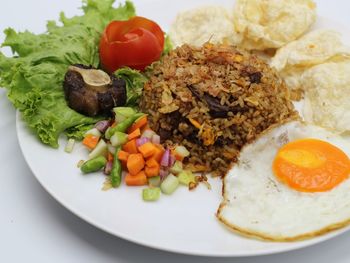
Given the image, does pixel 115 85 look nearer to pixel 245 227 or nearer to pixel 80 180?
pixel 80 180

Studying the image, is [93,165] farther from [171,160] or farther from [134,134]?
[171,160]

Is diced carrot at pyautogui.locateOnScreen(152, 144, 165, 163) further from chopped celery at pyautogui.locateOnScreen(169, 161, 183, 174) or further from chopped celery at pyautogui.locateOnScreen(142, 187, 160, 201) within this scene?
chopped celery at pyautogui.locateOnScreen(142, 187, 160, 201)

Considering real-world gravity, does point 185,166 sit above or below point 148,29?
below

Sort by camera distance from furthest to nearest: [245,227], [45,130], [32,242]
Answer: [45,130], [32,242], [245,227]

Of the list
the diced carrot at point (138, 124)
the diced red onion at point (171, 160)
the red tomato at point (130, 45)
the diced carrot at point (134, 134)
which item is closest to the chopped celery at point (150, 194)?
the diced red onion at point (171, 160)

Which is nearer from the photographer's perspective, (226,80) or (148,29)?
(226,80)

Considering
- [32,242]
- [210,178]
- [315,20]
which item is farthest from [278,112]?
[32,242]
